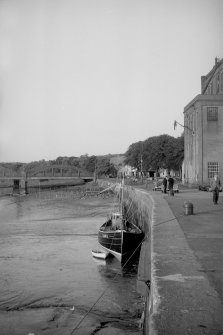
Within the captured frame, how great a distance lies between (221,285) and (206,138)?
126ft

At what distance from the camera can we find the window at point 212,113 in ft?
143

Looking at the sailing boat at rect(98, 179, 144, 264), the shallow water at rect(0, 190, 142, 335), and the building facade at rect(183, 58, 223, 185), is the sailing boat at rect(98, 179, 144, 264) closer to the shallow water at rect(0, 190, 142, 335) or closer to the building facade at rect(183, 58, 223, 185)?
the shallow water at rect(0, 190, 142, 335)

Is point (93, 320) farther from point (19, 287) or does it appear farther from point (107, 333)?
point (19, 287)

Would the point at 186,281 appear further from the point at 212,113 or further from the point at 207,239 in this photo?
the point at 212,113

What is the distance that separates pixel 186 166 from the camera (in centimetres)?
5119

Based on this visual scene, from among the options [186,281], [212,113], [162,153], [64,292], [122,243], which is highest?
[212,113]

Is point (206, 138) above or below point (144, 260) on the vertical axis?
above

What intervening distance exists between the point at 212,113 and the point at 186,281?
3915 cm

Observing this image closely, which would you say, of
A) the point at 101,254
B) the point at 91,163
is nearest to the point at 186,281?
the point at 101,254

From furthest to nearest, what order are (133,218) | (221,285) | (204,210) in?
1. (133,218)
2. (204,210)
3. (221,285)

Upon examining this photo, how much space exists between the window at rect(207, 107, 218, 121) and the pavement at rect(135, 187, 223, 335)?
3213cm

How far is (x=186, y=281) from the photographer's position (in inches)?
260

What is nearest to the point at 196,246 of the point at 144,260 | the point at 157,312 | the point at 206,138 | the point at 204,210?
the point at 144,260

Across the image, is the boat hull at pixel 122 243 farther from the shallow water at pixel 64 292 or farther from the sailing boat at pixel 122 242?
the shallow water at pixel 64 292
